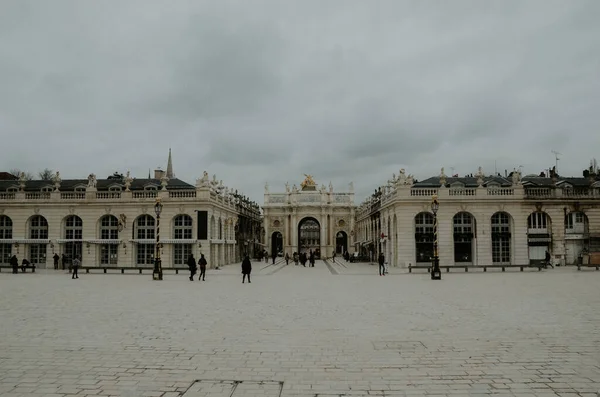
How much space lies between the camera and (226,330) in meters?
12.3

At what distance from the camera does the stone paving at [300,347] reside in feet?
25.2

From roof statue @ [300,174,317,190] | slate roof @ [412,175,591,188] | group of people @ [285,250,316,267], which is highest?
roof statue @ [300,174,317,190]

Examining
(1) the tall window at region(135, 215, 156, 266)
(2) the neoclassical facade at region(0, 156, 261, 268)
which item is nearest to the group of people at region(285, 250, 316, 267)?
(2) the neoclassical facade at region(0, 156, 261, 268)

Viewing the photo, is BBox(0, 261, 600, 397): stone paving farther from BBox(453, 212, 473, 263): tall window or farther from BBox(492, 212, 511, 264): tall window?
BBox(492, 212, 511, 264): tall window

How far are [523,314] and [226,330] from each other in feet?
30.4

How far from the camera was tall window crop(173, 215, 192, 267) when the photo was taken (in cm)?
4272

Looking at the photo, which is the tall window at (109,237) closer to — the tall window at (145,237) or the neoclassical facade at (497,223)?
the tall window at (145,237)

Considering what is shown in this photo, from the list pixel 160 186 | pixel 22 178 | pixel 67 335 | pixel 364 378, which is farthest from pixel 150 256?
pixel 364 378

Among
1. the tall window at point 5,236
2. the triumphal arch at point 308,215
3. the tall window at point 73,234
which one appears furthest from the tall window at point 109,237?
the triumphal arch at point 308,215

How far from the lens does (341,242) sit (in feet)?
324

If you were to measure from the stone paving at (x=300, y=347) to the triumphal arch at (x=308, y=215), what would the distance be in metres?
63.6

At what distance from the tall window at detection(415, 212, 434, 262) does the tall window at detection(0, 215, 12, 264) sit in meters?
37.9

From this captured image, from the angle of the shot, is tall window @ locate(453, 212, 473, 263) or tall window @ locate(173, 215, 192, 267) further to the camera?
tall window @ locate(173, 215, 192, 267)

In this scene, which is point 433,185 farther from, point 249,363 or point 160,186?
point 249,363
